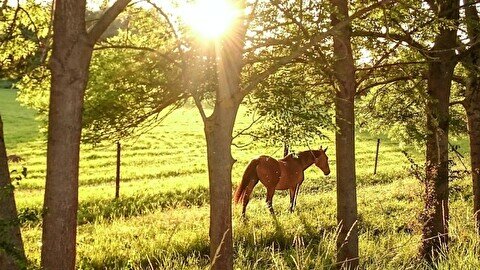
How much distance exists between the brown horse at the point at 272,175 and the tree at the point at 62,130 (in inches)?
426

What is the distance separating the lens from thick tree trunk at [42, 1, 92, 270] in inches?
170

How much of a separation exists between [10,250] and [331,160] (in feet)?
117

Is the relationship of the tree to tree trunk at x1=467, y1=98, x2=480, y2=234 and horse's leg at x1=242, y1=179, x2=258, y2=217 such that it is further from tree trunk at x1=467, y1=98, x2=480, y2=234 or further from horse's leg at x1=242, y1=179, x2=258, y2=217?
horse's leg at x1=242, y1=179, x2=258, y2=217

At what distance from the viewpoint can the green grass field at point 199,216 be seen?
8.48 metres

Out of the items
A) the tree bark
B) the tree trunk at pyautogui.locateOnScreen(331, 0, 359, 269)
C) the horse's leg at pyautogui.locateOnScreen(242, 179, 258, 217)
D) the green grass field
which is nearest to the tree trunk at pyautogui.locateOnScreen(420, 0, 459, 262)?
the green grass field

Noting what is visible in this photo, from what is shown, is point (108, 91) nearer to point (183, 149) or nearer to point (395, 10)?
point (395, 10)

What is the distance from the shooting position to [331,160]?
38281 mm

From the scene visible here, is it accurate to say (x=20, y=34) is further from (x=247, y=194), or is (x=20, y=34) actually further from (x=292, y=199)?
(x=292, y=199)

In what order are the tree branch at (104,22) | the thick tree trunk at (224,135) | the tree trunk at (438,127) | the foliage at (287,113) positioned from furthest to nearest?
the tree trunk at (438,127) < the thick tree trunk at (224,135) < the foliage at (287,113) < the tree branch at (104,22)

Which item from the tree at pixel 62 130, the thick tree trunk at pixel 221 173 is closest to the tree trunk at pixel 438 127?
the thick tree trunk at pixel 221 173

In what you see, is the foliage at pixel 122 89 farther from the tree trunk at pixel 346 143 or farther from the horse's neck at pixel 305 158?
the horse's neck at pixel 305 158

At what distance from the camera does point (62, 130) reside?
14.1 feet

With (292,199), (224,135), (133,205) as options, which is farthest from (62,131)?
(133,205)

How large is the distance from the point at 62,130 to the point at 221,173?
3.73m
